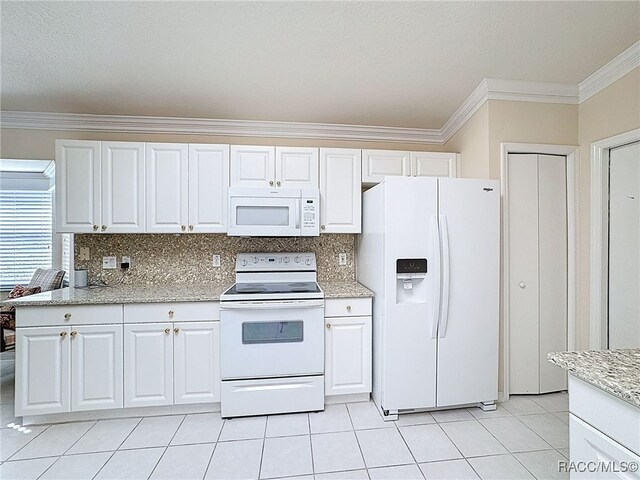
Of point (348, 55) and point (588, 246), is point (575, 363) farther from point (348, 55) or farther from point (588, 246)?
point (348, 55)

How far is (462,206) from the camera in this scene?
211cm

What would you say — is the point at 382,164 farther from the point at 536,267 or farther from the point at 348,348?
the point at 348,348

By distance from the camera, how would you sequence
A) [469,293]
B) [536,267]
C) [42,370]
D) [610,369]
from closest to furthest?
[610,369], [42,370], [469,293], [536,267]

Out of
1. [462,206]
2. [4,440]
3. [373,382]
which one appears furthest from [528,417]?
[4,440]

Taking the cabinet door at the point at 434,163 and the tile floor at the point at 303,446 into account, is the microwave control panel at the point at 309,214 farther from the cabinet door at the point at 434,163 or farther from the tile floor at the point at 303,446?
the tile floor at the point at 303,446

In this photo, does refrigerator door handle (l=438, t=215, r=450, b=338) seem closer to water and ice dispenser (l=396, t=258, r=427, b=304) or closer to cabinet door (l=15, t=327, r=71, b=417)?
water and ice dispenser (l=396, t=258, r=427, b=304)

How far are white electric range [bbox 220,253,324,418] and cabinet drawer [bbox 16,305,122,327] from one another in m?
0.81

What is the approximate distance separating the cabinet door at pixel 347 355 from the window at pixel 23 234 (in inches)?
148

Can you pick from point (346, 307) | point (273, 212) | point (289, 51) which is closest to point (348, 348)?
point (346, 307)

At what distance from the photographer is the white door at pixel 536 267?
2340mm

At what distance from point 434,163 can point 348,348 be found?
1907mm

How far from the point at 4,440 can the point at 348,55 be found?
3.42m

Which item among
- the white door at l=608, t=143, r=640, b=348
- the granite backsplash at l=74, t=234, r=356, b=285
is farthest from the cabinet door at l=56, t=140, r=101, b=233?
the white door at l=608, t=143, r=640, b=348

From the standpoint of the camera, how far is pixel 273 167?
2578 millimetres
